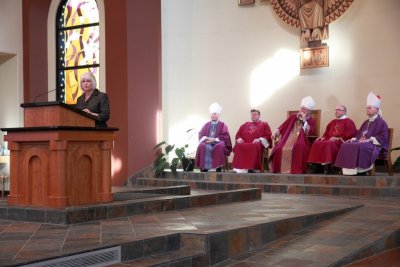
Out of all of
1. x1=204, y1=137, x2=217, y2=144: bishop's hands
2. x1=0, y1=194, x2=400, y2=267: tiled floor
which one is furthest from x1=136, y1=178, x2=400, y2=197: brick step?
x1=0, y1=194, x2=400, y2=267: tiled floor

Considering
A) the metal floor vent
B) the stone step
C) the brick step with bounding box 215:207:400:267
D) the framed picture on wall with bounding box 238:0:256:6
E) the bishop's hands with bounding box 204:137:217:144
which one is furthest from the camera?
the framed picture on wall with bounding box 238:0:256:6

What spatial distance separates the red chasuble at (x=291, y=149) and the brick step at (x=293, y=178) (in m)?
0.37

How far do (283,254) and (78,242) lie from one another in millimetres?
1585

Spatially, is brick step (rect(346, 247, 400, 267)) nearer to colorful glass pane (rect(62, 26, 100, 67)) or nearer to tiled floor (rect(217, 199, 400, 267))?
tiled floor (rect(217, 199, 400, 267))

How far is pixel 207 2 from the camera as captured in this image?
10688 millimetres

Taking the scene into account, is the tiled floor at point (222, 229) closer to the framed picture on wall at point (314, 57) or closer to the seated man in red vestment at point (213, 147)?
the seated man in red vestment at point (213, 147)

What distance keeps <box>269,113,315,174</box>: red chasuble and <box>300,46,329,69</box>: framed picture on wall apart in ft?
3.17

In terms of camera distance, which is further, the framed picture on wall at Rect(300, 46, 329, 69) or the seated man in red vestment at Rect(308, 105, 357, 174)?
the framed picture on wall at Rect(300, 46, 329, 69)

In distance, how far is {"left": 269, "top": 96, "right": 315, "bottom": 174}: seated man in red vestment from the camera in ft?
28.0

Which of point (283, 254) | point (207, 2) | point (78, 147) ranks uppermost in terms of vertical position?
point (207, 2)

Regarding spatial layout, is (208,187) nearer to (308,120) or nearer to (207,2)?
(308,120)

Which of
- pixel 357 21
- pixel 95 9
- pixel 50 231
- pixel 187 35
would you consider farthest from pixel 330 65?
pixel 50 231

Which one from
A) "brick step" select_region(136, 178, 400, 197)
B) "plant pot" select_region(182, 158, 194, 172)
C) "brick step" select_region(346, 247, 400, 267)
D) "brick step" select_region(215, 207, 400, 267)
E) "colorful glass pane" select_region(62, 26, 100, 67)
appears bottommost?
"brick step" select_region(346, 247, 400, 267)

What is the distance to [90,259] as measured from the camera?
352cm
